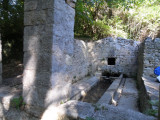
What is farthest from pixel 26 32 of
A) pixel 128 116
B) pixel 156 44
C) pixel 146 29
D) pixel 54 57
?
pixel 146 29

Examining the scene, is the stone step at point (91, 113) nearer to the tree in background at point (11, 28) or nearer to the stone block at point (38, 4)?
the stone block at point (38, 4)

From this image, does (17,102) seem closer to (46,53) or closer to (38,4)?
(46,53)

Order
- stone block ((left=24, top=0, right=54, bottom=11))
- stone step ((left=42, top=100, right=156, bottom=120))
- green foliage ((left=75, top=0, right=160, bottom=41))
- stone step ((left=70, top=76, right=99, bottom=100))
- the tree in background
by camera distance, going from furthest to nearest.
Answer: green foliage ((left=75, top=0, right=160, bottom=41)) < the tree in background < stone step ((left=70, top=76, right=99, bottom=100)) < stone block ((left=24, top=0, right=54, bottom=11)) < stone step ((left=42, top=100, right=156, bottom=120))

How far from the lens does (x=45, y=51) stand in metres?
1.82

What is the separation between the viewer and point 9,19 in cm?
777

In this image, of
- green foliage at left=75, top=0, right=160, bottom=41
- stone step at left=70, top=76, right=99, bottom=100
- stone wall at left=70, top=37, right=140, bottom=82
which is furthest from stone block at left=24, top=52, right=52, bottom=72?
green foliage at left=75, top=0, right=160, bottom=41

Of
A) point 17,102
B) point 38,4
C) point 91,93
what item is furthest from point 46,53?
point 91,93

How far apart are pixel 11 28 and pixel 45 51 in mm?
7927

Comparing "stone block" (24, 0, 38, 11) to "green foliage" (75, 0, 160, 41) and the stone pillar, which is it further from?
"green foliage" (75, 0, 160, 41)

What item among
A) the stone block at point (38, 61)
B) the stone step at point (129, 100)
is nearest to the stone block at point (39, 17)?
the stone block at point (38, 61)

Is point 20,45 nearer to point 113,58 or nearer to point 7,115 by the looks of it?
point 113,58

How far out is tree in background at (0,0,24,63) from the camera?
7.46 metres

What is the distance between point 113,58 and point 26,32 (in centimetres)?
715

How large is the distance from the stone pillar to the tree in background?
684cm
